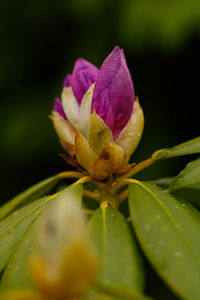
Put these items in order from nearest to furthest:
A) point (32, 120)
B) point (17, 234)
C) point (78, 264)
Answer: point (78, 264) < point (17, 234) < point (32, 120)

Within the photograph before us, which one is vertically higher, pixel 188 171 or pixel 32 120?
pixel 32 120

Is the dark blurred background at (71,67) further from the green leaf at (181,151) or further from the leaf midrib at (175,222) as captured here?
the leaf midrib at (175,222)

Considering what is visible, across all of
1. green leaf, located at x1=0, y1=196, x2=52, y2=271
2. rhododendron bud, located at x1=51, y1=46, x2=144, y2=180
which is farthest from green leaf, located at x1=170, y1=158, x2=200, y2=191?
green leaf, located at x1=0, y1=196, x2=52, y2=271

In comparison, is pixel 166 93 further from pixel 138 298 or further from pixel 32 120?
pixel 138 298

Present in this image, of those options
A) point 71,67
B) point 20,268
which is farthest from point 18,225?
point 71,67

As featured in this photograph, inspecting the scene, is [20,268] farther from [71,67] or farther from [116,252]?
[71,67]

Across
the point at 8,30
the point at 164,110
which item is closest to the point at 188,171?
the point at 164,110

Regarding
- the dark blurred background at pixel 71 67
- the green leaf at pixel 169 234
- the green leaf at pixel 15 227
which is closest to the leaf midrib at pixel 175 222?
the green leaf at pixel 169 234
